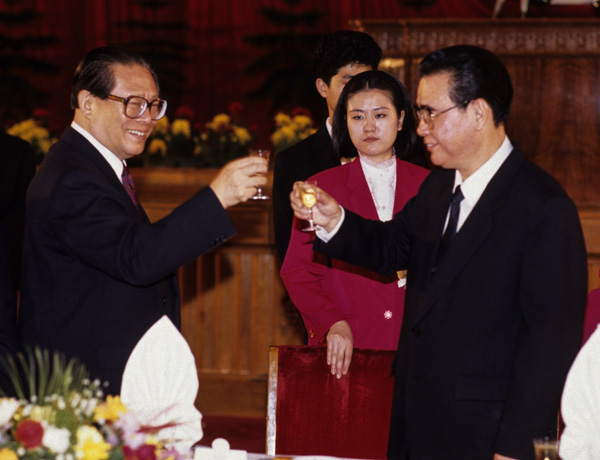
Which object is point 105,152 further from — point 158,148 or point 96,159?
point 158,148

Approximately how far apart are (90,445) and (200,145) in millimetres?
4013

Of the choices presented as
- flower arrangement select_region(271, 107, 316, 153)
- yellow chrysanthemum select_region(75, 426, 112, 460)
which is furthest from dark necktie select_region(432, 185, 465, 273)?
flower arrangement select_region(271, 107, 316, 153)

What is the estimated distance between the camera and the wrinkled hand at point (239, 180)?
6.63 ft

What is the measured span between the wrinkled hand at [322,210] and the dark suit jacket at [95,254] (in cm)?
19

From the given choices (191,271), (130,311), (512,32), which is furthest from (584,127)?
(130,311)

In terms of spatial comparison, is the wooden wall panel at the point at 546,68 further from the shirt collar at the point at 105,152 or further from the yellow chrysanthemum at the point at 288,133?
the shirt collar at the point at 105,152

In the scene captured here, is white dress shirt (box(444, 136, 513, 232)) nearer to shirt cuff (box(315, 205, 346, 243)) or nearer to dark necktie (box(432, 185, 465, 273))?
dark necktie (box(432, 185, 465, 273))

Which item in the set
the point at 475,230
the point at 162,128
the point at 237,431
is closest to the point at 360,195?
the point at 475,230

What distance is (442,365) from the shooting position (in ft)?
6.29

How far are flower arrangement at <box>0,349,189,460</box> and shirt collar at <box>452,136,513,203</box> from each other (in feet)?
3.29

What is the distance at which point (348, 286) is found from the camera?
272cm

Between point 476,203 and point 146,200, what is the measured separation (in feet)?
9.93

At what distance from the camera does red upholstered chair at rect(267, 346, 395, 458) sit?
228cm

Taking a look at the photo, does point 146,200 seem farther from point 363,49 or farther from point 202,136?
point 363,49
